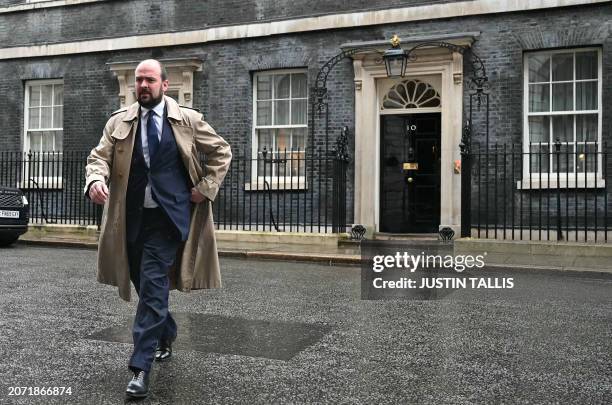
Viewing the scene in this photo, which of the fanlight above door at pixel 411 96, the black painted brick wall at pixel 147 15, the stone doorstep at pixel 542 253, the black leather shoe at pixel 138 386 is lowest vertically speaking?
the black leather shoe at pixel 138 386

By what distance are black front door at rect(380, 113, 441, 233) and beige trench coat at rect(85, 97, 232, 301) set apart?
9108 mm

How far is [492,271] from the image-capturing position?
9.45m

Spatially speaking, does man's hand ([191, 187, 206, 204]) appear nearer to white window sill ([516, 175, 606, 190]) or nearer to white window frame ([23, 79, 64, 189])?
white window sill ([516, 175, 606, 190])

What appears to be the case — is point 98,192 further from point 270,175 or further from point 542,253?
point 270,175

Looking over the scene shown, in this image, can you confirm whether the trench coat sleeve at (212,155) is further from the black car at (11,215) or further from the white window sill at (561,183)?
the black car at (11,215)

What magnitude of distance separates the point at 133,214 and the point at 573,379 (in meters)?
2.87

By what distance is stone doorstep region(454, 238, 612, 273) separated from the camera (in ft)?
31.7

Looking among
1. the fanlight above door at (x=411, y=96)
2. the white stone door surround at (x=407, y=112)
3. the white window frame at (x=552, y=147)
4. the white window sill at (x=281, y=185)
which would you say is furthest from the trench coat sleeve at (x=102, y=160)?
the fanlight above door at (x=411, y=96)

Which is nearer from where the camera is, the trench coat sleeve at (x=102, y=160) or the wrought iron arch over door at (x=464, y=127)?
the trench coat sleeve at (x=102, y=160)

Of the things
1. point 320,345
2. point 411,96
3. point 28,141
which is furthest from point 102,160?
point 28,141

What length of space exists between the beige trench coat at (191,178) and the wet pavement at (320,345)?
626 millimetres

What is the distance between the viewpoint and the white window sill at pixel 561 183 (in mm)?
11203

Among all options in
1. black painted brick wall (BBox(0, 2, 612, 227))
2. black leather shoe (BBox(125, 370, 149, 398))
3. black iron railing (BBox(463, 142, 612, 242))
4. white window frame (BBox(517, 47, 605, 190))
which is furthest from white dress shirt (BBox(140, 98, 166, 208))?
black painted brick wall (BBox(0, 2, 612, 227))

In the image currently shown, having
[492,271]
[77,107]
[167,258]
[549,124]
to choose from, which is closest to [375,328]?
[167,258]
